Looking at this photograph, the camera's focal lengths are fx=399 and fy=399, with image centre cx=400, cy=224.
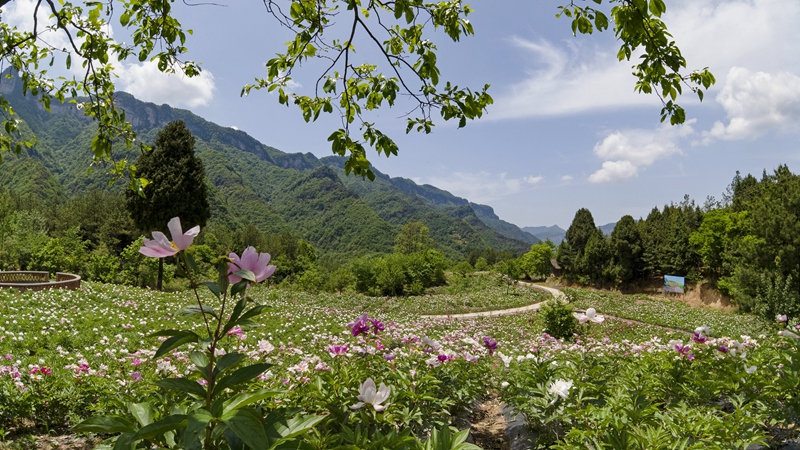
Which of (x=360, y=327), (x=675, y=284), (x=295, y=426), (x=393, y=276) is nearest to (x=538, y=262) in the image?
(x=675, y=284)

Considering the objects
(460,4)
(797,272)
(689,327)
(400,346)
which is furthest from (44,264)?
(797,272)

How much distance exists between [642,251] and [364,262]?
23654 millimetres

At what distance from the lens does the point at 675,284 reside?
2852cm

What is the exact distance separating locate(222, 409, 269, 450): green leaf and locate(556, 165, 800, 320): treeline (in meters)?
20.7

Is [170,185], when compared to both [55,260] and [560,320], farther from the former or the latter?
[560,320]

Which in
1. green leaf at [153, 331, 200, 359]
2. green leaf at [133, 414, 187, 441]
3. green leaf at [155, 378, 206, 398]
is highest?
green leaf at [153, 331, 200, 359]

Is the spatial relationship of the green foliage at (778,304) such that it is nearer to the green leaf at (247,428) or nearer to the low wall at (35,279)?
the green leaf at (247,428)

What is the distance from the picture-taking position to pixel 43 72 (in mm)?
3822

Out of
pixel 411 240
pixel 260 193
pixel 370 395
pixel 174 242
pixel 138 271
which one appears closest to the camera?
pixel 174 242

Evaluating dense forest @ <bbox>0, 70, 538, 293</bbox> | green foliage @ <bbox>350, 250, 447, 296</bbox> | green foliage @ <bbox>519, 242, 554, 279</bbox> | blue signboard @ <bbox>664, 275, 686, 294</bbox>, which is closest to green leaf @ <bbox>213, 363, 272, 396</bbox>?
dense forest @ <bbox>0, 70, 538, 293</bbox>

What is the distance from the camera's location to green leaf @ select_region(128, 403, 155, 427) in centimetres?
139

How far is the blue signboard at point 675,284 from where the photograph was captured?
28.4 metres

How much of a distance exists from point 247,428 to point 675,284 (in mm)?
34211

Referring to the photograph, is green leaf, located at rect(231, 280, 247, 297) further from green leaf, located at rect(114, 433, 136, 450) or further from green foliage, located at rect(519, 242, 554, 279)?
green foliage, located at rect(519, 242, 554, 279)
